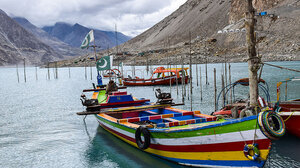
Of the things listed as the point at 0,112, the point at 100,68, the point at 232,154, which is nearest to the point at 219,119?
the point at 232,154

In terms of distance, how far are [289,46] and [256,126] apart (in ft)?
318

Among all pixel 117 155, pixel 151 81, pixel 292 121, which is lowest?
pixel 117 155

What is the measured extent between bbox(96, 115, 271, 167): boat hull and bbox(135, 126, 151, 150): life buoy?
20 centimetres

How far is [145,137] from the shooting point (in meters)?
9.78

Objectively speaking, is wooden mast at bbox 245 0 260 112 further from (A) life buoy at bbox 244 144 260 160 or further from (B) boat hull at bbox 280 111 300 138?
(B) boat hull at bbox 280 111 300 138

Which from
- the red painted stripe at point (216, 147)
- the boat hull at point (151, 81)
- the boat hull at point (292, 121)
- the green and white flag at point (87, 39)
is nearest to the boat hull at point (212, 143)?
the red painted stripe at point (216, 147)

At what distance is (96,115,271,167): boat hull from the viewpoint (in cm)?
729

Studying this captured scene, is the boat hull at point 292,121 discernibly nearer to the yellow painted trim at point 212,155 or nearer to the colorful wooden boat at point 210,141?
the colorful wooden boat at point 210,141

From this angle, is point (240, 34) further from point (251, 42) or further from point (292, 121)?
point (251, 42)

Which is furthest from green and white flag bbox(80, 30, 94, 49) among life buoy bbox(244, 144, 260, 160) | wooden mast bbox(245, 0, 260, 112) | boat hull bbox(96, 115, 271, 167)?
life buoy bbox(244, 144, 260, 160)

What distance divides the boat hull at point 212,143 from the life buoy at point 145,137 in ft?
0.66

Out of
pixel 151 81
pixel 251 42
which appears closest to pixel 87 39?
pixel 251 42

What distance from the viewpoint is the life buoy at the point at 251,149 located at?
7.22 meters

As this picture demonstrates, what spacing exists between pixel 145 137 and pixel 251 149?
3.94 m
